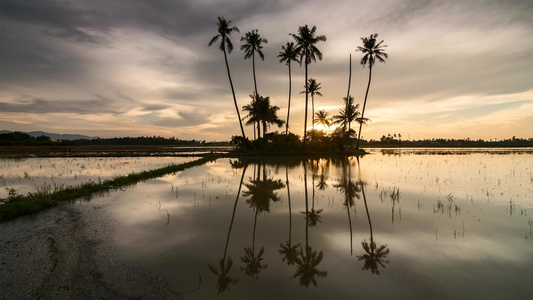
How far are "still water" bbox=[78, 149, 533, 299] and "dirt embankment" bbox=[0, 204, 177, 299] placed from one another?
352 mm

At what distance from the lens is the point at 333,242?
6328mm

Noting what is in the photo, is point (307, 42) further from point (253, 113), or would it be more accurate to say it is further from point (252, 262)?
point (252, 262)

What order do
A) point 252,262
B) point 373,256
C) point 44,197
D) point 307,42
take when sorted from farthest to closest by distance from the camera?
1. point 307,42
2. point 44,197
3. point 373,256
4. point 252,262

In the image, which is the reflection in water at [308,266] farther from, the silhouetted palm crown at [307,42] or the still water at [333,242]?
the silhouetted palm crown at [307,42]

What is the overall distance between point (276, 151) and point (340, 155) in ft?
36.9

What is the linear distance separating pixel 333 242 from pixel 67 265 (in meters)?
5.99

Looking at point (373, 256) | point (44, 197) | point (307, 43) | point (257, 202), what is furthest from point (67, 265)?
point (307, 43)

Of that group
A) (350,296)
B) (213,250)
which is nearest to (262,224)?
(213,250)

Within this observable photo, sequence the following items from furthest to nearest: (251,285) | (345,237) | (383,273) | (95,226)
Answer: (95,226) < (345,237) < (383,273) < (251,285)

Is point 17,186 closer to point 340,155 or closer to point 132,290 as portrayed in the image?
point 132,290

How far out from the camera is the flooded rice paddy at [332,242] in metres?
A: 4.33

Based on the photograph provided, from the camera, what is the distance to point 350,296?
158 inches

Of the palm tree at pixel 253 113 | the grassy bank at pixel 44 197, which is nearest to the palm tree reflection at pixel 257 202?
the grassy bank at pixel 44 197

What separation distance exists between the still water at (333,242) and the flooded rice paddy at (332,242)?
3 cm
